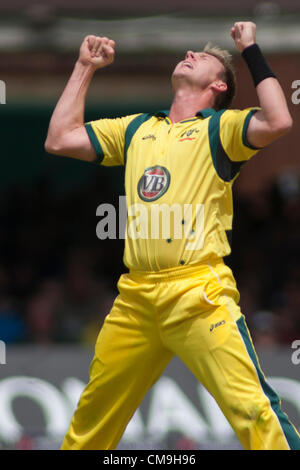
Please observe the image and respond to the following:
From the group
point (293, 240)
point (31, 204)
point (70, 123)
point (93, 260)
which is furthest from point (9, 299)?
point (70, 123)

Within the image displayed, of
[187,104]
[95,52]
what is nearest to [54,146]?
[95,52]

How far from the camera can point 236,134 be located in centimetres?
438

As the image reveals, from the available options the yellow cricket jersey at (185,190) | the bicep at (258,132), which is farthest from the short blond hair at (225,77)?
the bicep at (258,132)

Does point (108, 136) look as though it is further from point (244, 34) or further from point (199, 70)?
point (244, 34)

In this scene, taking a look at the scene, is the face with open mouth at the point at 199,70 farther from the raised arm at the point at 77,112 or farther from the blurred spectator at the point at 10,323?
the blurred spectator at the point at 10,323

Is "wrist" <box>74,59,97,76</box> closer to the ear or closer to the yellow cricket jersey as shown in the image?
the yellow cricket jersey

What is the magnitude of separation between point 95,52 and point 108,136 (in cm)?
49

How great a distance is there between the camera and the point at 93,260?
941 cm

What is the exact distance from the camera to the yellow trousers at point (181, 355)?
13.6ft

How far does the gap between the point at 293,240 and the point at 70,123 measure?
5125 mm

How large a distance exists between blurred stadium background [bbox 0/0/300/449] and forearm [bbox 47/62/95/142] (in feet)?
8.31
